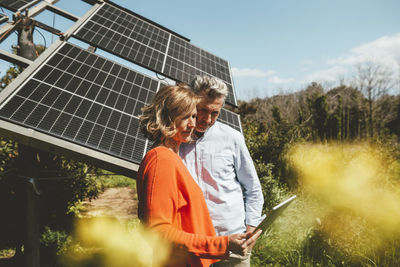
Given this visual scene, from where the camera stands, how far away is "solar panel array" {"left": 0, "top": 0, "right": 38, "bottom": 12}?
4229 mm

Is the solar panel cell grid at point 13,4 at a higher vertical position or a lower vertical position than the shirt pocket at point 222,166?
higher

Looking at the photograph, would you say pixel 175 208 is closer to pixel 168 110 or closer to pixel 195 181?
pixel 195 181

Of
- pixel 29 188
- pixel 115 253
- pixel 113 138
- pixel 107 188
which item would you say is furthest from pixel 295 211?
pixel 107 188

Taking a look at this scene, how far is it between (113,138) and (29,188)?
1.32 metres

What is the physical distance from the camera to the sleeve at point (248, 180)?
96.6 inches

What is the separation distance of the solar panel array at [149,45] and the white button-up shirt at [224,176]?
2.94 meters

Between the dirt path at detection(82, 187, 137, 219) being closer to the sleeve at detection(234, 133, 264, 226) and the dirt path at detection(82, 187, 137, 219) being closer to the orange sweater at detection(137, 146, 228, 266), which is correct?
the sleeve at detection(234, 133, 264, 226)

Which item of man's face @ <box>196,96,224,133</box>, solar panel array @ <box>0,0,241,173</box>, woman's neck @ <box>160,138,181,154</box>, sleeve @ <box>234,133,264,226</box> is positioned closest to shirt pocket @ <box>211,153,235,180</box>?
sleeve @ <box>234,133,264,226</box>

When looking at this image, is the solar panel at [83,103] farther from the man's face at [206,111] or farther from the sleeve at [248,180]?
the sleeve at [248,180]

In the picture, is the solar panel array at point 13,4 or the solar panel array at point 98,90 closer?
the solar panel array at point 98,90

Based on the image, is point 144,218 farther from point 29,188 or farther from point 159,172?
point 29,188

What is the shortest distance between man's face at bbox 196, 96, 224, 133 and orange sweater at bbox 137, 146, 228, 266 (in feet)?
2.50

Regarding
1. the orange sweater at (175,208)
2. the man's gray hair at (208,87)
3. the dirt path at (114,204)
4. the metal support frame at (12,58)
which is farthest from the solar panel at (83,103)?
the dirt path at (114,204)

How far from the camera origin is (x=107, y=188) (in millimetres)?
10672
